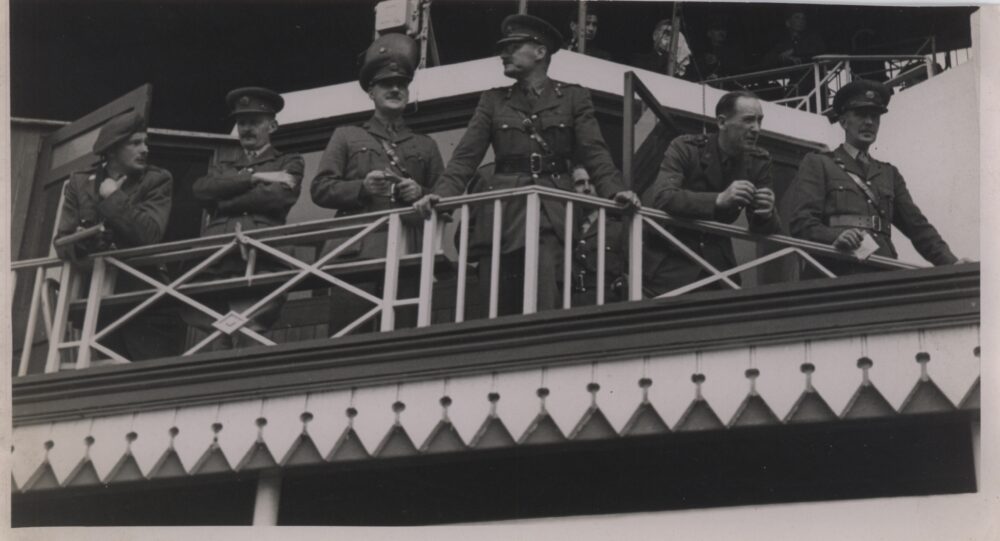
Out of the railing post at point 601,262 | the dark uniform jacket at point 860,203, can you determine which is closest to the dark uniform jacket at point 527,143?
the railing post at point 601,262

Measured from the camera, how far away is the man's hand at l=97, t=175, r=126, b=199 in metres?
10.3

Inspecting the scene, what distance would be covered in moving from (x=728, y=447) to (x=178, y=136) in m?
4.82

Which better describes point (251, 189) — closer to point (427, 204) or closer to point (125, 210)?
point (125, 210)

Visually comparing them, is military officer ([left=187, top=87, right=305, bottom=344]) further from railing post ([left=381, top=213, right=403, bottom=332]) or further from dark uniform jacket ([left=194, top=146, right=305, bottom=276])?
railing post ([left=381, top=213, right=403, bottom=332])

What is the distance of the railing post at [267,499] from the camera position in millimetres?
8961

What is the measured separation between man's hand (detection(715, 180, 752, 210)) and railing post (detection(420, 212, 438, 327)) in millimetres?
1378

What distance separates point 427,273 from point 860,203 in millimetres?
2467

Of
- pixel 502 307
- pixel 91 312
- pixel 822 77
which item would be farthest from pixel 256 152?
pixel 822 77

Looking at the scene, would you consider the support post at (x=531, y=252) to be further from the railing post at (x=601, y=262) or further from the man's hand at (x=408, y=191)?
the man's hand at (x=408, y=191)

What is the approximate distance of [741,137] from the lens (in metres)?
10.0

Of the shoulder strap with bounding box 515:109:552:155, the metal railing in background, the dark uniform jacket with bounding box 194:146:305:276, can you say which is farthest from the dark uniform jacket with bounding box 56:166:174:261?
the metal railing in background

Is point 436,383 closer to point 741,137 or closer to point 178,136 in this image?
point 741,137

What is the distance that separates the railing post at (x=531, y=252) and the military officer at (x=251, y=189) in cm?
143

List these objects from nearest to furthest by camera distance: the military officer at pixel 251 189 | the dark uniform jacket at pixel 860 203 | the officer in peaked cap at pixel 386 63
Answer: the military officer at pixel 251 189 < the dark uniform jacket at pixel 860 203 < the officer in peaked cap at pixel 386 63
